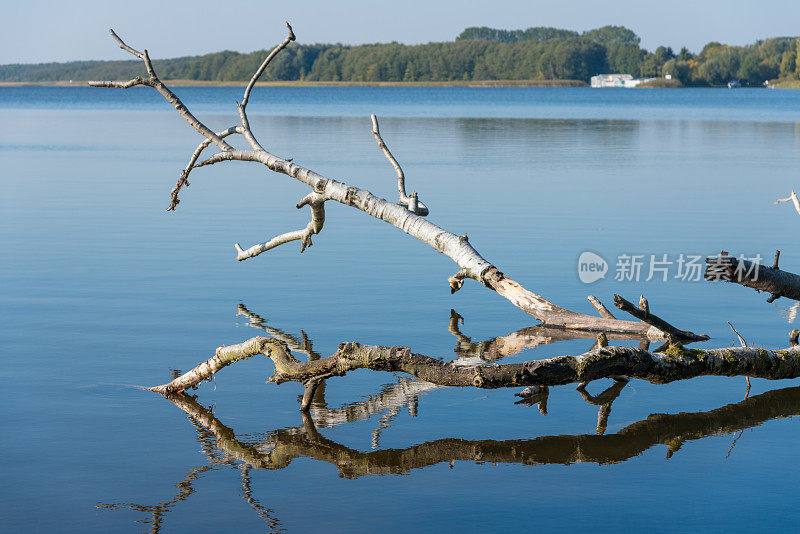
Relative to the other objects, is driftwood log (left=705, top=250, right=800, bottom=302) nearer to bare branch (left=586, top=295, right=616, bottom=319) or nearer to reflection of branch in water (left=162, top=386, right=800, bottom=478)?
reflection of branch in water (left=162, top=386, right=800, bottom=478)

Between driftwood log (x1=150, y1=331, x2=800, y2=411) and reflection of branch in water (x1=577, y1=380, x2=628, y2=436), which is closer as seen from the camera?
driftwood log (x1=150, y1=331, x2=800, y2=411)

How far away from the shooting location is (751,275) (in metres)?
8.12

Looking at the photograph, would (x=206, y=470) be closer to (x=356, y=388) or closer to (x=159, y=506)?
(x=159, y=506)

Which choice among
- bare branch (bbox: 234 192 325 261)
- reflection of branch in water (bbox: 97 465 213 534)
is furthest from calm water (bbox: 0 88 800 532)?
bare branch (bbox: 234 192 325 261)

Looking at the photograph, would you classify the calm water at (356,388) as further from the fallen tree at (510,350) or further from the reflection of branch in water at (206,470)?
the fallen tree at (510,350)

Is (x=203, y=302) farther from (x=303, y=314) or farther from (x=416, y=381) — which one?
(x=416, y=381)

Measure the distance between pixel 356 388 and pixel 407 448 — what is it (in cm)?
151

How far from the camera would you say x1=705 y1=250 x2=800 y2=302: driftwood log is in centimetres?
755

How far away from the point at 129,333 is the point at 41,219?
8.93 meters

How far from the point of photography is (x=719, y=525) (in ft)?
17.9

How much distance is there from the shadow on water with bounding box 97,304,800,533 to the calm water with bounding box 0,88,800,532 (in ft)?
0.08

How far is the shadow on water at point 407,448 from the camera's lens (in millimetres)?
6234

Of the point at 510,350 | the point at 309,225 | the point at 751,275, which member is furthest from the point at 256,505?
the point at 309,225

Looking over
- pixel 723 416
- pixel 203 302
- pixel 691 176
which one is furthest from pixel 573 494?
pixel 691 176
